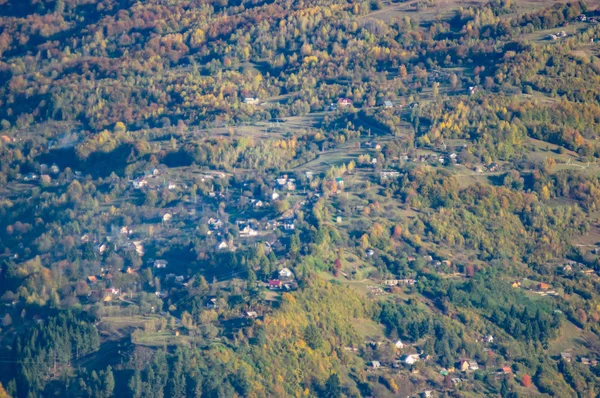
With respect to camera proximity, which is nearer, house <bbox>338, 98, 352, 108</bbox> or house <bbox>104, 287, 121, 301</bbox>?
house <bbox>104, 287, 121, 301</bbox>

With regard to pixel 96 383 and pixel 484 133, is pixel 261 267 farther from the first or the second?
pixel 484 133

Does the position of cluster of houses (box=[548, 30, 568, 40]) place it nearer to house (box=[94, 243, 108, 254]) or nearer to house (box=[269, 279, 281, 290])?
house (box=[94, 243, 108, 254])

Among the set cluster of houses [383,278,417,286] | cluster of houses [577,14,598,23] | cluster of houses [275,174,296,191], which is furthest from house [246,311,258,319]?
cluster of houses [577,14,598,23]

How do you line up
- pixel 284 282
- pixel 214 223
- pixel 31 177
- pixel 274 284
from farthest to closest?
pixel 31 177 → pixel 214 223 → pixel 284 282 → pixel 274 284

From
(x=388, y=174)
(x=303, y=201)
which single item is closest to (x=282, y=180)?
(x=303, y=201)

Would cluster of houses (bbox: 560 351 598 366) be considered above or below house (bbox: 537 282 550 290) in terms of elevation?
below

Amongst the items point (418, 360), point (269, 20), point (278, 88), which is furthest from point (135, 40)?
point (418, 360)

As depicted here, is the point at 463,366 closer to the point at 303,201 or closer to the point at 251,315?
the point at 251,315

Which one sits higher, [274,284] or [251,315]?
[251,315]
